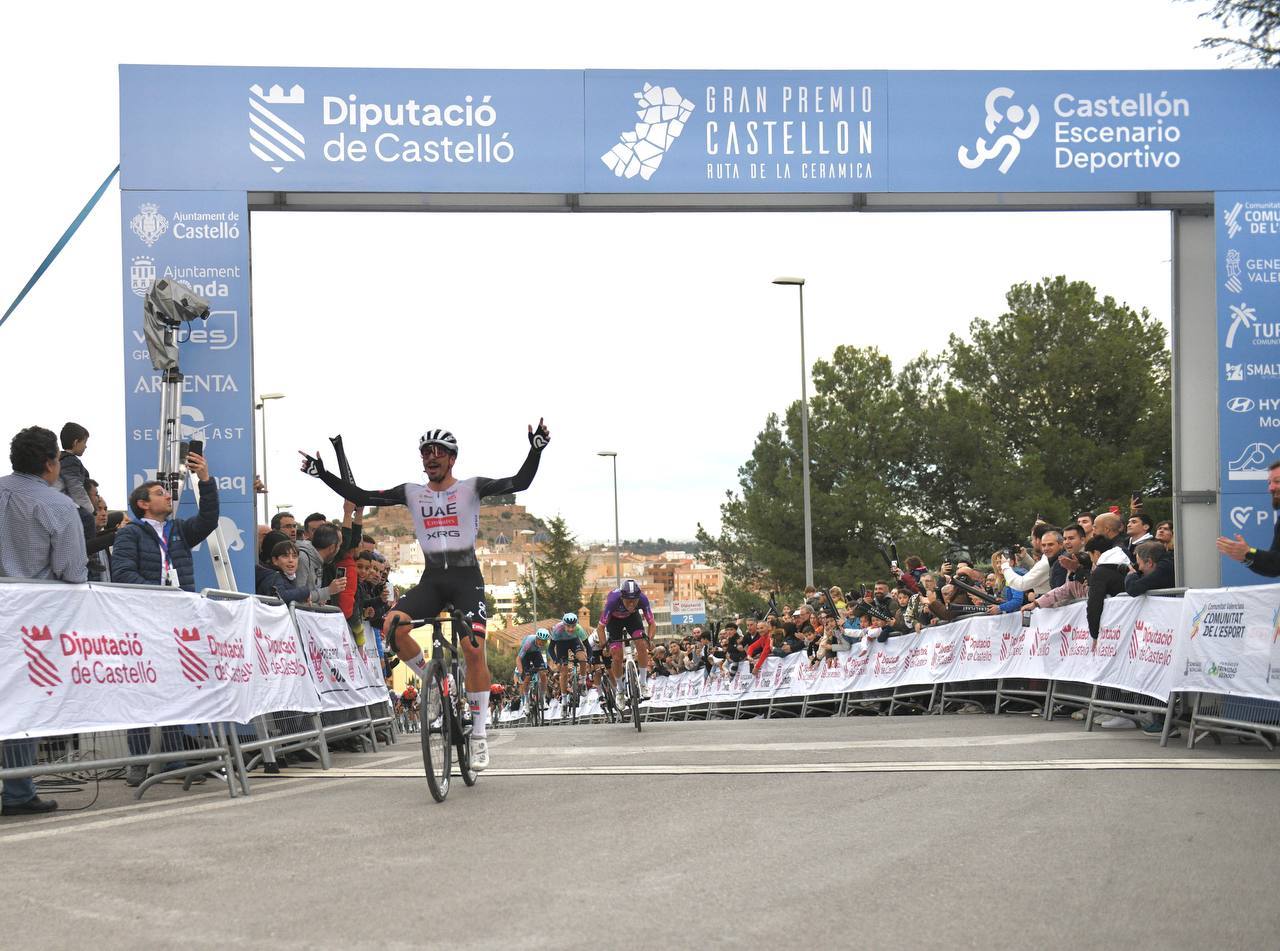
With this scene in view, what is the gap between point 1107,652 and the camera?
14.2 metres

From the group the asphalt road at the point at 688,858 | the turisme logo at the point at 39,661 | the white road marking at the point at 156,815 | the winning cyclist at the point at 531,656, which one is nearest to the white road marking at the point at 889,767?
the asphalt road at the point at 688,858

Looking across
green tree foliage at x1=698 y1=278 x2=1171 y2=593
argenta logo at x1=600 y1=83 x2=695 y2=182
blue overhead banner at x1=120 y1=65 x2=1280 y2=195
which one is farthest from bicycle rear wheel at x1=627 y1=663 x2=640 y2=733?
green tree foliage at x1=698 y1=278 x2=1171 y2=593

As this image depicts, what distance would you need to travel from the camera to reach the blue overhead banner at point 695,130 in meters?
15.9

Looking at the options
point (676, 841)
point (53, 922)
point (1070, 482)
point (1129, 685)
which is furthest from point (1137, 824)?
point (1070, 482)

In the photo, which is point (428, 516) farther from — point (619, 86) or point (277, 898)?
point (619, 86)

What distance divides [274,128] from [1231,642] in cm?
1017

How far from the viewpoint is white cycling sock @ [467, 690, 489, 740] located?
10.3 m

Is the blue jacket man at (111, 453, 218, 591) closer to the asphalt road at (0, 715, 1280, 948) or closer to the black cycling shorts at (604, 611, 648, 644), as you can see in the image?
the asphalt road at (0, 715, 1280, 948)

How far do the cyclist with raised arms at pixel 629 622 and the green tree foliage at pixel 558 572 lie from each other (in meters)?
109

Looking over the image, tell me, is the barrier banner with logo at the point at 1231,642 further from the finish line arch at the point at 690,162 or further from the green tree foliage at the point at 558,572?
the green tree foliage at the point at 558,572

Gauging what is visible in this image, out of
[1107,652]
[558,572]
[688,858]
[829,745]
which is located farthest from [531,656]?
[558,572]

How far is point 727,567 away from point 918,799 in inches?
2571

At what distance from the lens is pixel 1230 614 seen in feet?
38.5

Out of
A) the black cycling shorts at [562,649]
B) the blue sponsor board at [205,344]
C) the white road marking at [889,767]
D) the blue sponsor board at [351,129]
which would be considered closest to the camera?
the white road marking at [889,767]
